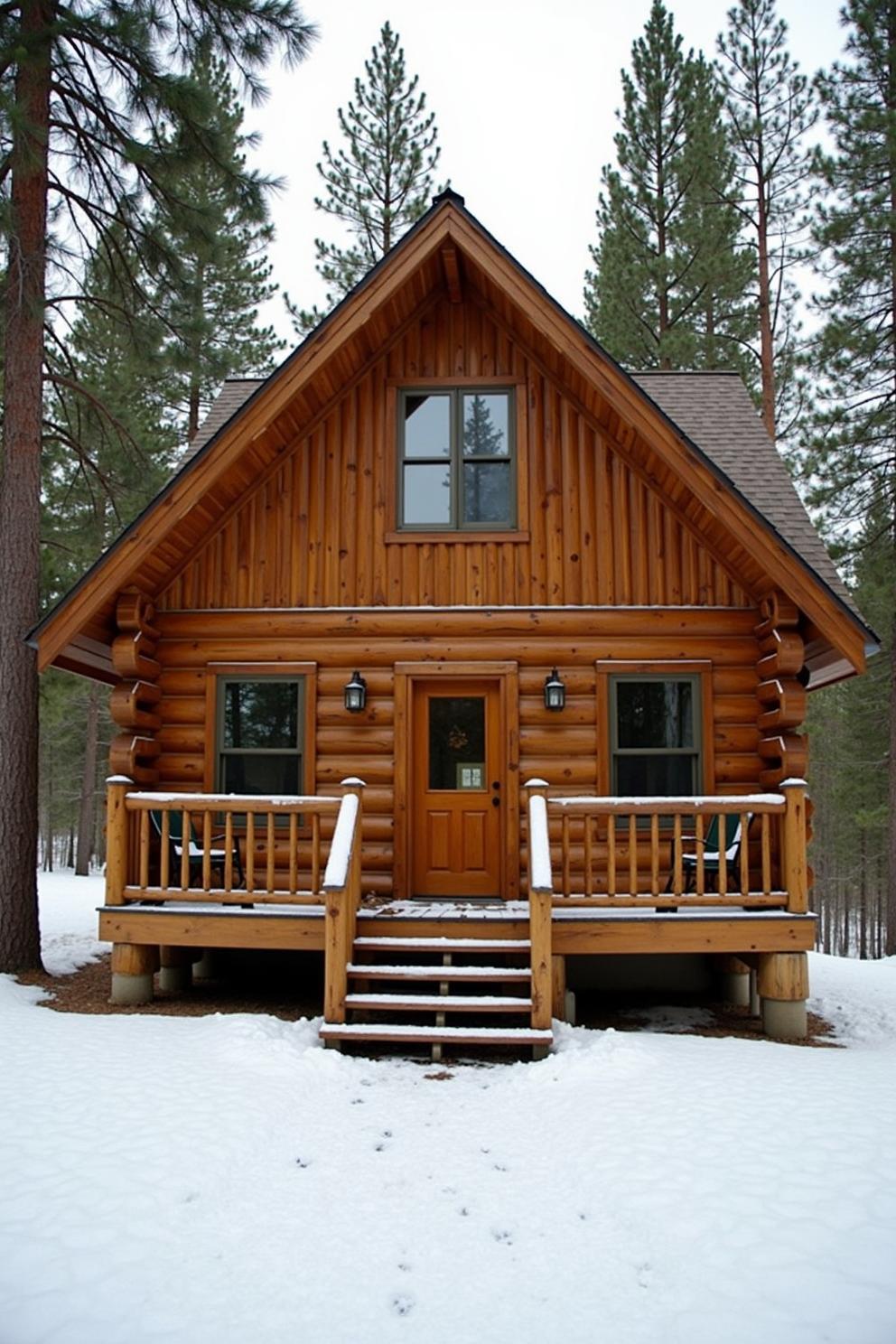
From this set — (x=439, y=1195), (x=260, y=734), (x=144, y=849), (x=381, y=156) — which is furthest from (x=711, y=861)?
(x=381, y=156)

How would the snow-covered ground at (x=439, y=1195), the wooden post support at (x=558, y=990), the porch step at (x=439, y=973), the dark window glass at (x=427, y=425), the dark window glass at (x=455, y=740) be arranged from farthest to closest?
the dark window glass at (x=427, y=425)
the dark window glass at (x=455, y=740)
the wooden post support at (x=558, y=990)
the porch step at (x=439, y=973)
the snow-covered ground at (x=439, y=1195)

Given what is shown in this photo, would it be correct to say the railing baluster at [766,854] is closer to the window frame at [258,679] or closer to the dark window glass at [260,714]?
the window frame at [258,679]

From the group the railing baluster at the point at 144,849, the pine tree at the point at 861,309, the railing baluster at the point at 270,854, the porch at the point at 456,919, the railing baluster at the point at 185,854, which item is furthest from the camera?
the pine tree at the point at 861,309

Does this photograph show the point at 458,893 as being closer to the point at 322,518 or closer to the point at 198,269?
the point at 322,518

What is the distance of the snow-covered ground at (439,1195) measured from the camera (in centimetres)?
360

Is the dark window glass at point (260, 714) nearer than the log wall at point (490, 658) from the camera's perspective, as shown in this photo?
No

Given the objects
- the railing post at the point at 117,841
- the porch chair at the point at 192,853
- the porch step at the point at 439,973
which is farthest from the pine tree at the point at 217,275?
the porch step at the point at 439,973

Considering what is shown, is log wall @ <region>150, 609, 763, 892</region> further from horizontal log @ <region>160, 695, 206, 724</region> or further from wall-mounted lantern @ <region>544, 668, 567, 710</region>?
wall-mounted lantern @ <region>544, 668, 567, 710</region>

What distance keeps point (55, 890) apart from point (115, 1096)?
1514cm

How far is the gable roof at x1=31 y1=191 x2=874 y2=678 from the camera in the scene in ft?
27.9

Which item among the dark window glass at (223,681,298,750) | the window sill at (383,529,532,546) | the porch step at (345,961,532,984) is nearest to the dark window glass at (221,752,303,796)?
the dark window glass at (223,681,298,750)

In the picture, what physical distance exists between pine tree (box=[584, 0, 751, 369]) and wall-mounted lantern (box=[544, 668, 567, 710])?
1166 centimetres

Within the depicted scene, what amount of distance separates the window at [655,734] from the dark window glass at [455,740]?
1.33 metres

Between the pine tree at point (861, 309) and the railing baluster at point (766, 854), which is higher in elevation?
the pine tree at point (861, 309)
